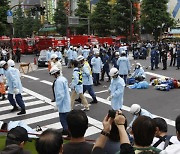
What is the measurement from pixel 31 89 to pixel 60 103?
858 cm

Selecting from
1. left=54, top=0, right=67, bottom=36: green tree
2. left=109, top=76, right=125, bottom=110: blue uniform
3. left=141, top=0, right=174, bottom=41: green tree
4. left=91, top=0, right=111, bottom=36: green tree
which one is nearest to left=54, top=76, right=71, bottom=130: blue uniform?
left=109, top=76, right=125, bottom=110: blue uniform

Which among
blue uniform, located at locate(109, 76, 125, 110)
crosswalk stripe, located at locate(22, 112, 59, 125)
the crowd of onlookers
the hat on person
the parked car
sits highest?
the crowd of onlookers

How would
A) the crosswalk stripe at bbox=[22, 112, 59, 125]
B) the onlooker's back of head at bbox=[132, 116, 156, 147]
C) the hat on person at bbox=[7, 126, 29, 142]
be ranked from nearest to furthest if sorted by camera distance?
the onlooker's back of head at bbox=[132, 116, 156, 147], the hat on person at bbox=[7, 126, 29, 142], the crosswalk stripe at bbox=[22, 112, 59, 125]

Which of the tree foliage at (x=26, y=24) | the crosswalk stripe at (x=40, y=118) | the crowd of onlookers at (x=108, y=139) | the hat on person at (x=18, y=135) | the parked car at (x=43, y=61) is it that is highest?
the tree foliage at (x=26, y=24)

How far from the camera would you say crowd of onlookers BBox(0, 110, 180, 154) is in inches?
122

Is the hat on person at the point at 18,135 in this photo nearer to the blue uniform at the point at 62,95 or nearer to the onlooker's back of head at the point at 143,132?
the onlooker's back of head at the point at 143,132

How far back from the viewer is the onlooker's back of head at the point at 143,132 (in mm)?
3160

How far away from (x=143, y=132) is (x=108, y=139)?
2.22ft

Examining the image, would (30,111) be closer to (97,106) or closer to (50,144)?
(97,106)

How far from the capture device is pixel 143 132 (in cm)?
319

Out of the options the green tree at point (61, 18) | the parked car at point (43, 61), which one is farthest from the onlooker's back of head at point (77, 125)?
the green tree at point (61, 18)

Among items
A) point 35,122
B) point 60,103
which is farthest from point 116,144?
point 35,122

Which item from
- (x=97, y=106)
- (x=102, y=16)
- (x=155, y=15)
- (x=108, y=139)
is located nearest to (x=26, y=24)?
(x=102, y=16)

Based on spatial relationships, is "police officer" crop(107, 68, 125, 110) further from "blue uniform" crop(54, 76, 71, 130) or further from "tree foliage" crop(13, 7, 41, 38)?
"tree foliage" crop(13, 7, 41, 38)
